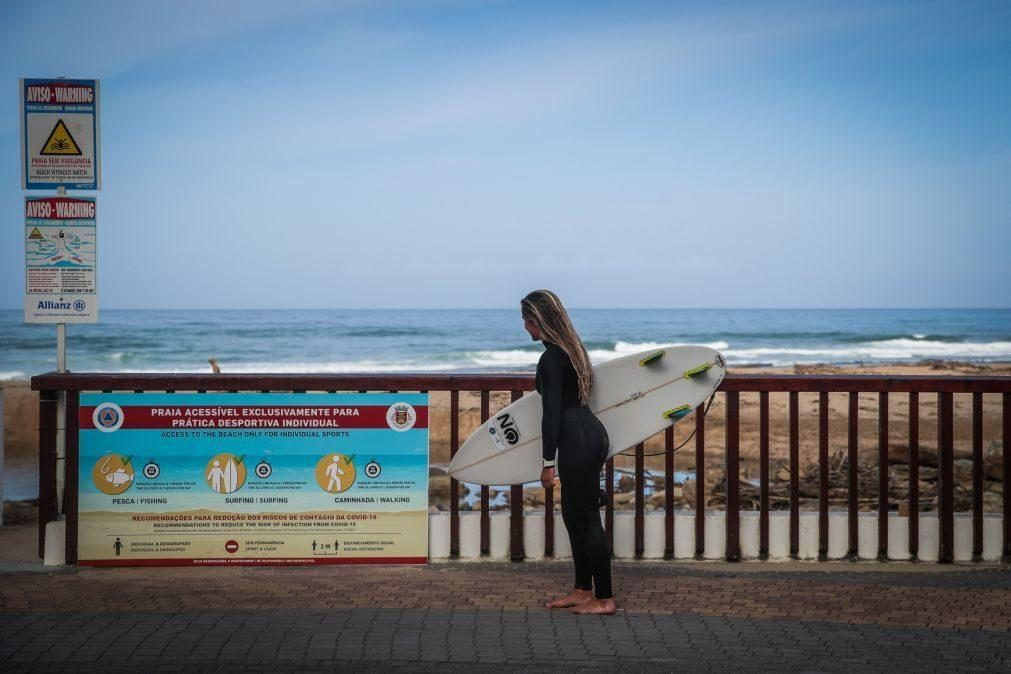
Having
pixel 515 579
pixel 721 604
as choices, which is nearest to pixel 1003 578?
pixel 721 604

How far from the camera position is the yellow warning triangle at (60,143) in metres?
6.00

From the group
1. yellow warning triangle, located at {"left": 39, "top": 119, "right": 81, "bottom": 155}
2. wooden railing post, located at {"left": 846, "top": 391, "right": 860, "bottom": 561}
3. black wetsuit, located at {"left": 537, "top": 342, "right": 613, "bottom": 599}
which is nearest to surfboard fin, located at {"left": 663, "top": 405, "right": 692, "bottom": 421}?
black wetsuit, located at {"left": 537, "top": 342, "right": 613, "bottom": 599}

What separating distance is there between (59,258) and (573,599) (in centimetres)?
394

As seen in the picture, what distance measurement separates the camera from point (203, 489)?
18.9 ft

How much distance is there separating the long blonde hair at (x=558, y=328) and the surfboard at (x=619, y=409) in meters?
0.51

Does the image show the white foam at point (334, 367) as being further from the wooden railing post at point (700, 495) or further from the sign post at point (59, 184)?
the wooden railing post at point (700, 495)

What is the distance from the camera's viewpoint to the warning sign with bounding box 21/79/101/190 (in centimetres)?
598

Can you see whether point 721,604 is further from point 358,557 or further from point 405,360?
point 405,360

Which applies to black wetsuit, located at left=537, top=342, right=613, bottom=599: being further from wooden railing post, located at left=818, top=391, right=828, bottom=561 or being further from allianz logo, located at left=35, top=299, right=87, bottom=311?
allianz logo, located at left=35, top=299, right=87, bottom=311

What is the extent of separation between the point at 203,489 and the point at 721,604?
10.3 feet

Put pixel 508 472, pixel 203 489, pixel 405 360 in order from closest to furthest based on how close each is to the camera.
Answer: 1. pixel 508 472
2. pixel 203 489
3. pixel 405 360

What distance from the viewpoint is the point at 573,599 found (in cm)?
488

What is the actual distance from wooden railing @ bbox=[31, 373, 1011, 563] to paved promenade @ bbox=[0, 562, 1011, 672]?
0.71 ft

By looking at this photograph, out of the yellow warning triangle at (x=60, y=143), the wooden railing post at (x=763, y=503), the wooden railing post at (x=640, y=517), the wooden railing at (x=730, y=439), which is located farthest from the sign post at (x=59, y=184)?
the wooden railing post at (x=763, y=503)
